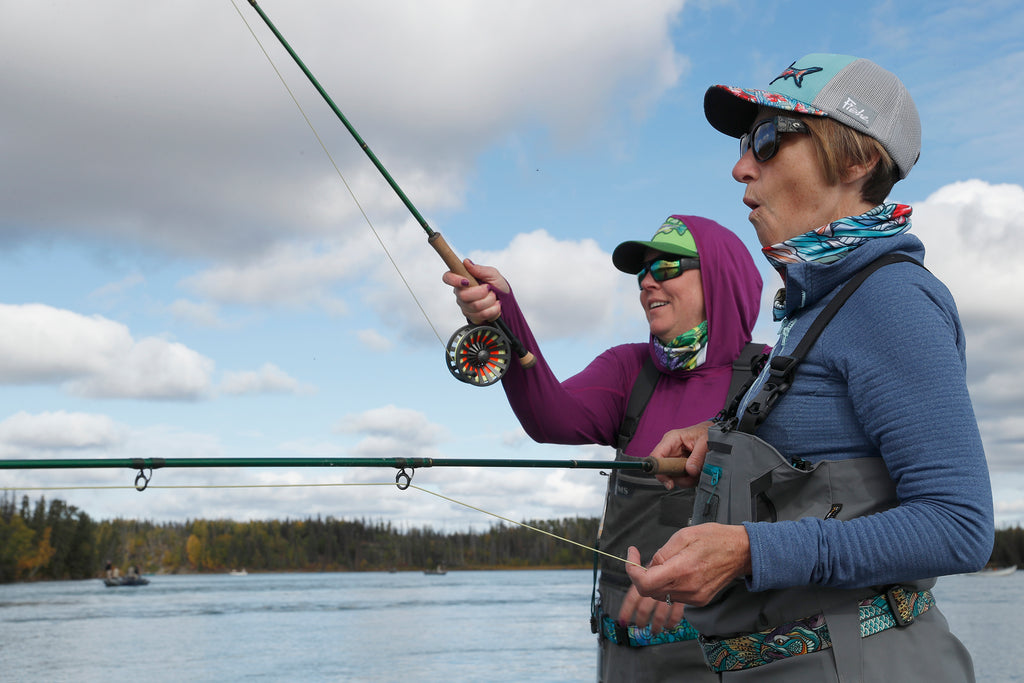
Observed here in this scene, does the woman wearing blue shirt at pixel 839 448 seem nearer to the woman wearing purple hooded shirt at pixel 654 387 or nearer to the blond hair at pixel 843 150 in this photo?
the blond hair at pixel 843 150

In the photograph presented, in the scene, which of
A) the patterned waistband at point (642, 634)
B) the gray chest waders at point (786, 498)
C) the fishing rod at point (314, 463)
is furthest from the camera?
the patterned waistband at point (642, 634)

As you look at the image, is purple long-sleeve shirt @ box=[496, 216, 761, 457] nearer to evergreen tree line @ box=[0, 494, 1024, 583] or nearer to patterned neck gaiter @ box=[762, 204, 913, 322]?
patterned neck gaiter @ box=[762, 204, 913, 322]

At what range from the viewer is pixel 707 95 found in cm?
217

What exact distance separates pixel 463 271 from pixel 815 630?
1.73 m

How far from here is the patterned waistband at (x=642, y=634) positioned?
9.59ft

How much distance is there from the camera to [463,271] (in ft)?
9.95

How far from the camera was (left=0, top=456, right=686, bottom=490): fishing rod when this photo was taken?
210 centimetres

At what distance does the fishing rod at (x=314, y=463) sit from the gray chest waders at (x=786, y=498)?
52 cm

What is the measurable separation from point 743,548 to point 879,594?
304mm

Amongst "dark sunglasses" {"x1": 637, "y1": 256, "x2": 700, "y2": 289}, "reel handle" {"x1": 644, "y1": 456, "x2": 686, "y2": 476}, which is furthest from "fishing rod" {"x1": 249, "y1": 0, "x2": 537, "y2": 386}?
"reel handle" {"x1": 644, "y1": 456, "x2": 686, "y2": 476}

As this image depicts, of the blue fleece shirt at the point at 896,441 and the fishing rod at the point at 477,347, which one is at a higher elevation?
the fishing rod at the point at 477,347

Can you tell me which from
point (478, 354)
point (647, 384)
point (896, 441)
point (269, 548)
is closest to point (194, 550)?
point (269, 548)

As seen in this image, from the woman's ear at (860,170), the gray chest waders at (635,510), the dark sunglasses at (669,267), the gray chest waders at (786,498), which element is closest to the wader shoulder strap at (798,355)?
the gray chest waders at (786,498)

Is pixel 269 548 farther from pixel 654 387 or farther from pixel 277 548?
pixel 654 387
